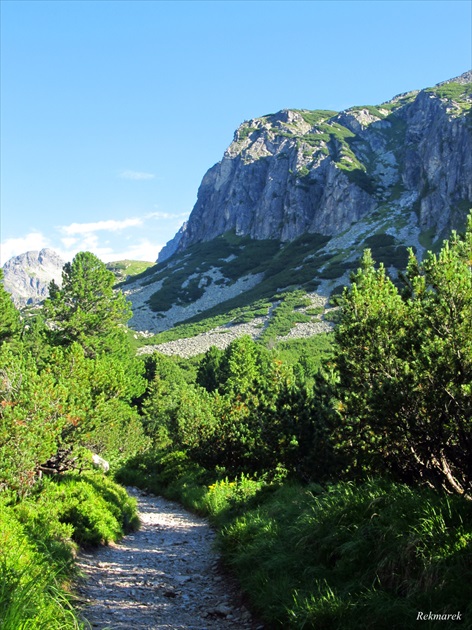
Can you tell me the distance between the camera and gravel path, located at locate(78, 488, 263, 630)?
6.55m

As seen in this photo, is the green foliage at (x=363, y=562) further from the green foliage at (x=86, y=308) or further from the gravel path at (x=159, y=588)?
the green foliage at (x=86, y=308)

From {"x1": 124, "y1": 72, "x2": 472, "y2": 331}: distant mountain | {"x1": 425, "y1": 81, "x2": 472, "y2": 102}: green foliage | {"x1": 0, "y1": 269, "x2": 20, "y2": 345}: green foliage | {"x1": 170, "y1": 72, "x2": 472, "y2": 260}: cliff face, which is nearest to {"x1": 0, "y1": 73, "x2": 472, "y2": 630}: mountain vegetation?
{"x1": 0, "y1": 269, "x2": 20, "y2": 345}: green foliage

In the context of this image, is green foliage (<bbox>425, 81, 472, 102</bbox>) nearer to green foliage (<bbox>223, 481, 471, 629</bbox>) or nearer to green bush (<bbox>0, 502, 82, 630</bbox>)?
green foliage (<bbox>223, 481, 471, 629</bbox>)

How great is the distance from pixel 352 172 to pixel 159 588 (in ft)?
501

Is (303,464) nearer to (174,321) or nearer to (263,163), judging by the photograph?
(174,321)

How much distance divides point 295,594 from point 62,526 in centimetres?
563

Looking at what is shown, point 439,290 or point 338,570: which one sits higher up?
point 439,290

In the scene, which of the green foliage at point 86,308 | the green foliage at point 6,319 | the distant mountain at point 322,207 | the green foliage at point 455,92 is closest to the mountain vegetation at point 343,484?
the green foliage at point 86,308

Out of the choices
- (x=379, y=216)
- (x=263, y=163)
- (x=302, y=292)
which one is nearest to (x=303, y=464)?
(x=302, y=292)

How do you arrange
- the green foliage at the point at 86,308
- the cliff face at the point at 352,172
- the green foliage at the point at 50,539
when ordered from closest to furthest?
the green foliage at the point at 50,539 < the green foliage at the point at 86,308 < the cliff face at the point at 352,172

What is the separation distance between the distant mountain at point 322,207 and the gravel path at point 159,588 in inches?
3101

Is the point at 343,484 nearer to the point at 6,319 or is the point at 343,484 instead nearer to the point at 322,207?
the point at 6,319

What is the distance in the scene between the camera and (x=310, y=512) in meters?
8.13

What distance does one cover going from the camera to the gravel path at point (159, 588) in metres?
6.55
